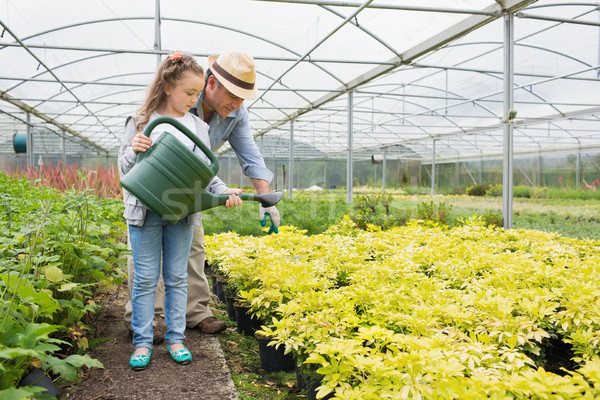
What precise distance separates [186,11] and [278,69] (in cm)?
214

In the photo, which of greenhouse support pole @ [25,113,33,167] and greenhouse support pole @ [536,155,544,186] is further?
greenhouse support pole @ [25,113,33,167]

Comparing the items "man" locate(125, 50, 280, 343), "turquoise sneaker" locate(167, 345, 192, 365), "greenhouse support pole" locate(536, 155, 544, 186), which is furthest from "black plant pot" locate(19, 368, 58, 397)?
"greenhouse support pole" locate(536, 155, 544, 186)

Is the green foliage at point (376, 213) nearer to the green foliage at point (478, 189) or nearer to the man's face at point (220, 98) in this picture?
the green foliage at point (478, 189)

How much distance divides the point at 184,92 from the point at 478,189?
24.1 feet

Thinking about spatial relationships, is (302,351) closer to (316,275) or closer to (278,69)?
(316,275)

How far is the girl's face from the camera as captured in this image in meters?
1.78

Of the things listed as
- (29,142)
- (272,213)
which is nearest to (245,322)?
(272,213)

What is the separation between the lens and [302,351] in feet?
5.73

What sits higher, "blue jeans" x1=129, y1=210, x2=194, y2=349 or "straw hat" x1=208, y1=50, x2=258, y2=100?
"straw hat" x1=208, y1=50, x2=258, y2=100

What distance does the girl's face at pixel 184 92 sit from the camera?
1781 mm

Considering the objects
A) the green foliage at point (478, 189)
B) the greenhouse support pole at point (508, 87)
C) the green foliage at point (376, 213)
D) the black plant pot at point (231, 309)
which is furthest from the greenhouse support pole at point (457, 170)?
the black plant pot at point (231, 309)

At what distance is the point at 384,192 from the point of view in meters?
7.99

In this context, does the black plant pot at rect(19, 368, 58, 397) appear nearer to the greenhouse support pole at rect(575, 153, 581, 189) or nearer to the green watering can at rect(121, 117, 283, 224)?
the green watering can at rect(121, 117, 283, 224)

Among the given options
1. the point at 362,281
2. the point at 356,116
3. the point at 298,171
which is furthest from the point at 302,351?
the point at 298,171
